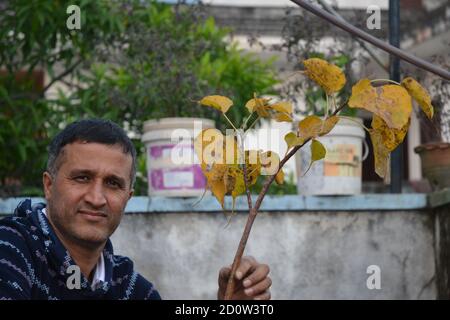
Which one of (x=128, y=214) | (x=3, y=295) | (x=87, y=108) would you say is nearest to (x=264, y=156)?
Answer: (x=3, y=295)

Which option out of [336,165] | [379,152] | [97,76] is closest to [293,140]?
[379,152]

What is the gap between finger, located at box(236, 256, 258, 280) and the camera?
191cm

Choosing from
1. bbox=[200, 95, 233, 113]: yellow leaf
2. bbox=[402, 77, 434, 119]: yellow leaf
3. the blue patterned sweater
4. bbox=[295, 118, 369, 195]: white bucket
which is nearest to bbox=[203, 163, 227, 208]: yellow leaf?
bbox=[200, 95, 233, 113]: yellow leaf

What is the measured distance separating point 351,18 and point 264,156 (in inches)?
187

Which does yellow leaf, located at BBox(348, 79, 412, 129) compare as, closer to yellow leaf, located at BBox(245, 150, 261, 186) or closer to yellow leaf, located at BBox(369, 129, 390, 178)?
yellow leaf, located at BBox(369, 129, 390, 178)

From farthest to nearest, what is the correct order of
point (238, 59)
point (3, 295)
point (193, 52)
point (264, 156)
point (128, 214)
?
point (238, 59), point (193, 52), point (128, 214), point (3, 295), point (264, 156)

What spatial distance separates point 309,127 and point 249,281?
467 millimetres

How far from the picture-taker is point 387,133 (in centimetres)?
165

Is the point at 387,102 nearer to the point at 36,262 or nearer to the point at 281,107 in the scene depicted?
the point at 281,107

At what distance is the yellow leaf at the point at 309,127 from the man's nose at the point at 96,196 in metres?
1.15
